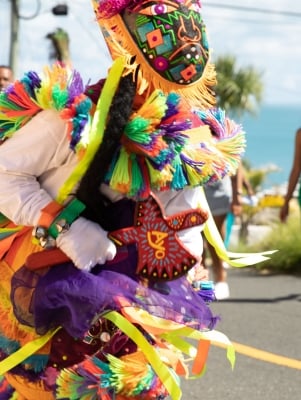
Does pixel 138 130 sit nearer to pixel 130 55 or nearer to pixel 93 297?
pixel 130 55

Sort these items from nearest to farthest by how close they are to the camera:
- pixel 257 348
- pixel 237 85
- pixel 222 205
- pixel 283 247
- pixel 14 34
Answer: pixel 257 348
pixel 222 205
pixel 283 247
pixel 14 34
pixel 237 85

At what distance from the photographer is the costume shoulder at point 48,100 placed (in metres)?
2.45

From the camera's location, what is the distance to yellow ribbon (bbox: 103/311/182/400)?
8.08 ft

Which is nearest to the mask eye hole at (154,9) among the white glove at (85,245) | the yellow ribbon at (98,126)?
the yellow ribbon at (98,126)

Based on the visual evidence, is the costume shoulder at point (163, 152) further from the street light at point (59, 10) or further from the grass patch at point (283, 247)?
the street light at point (59, 10)

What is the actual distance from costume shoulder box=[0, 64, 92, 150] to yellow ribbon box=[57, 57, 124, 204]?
0.13 feet

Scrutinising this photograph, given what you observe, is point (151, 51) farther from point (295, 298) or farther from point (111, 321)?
point (295, 298)

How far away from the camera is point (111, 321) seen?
99.8 inches

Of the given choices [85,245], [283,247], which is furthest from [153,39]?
[283,247]

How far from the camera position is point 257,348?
535 cm

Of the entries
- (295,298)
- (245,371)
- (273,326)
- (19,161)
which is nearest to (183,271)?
(19,161)

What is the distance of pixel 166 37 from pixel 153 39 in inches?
1.6

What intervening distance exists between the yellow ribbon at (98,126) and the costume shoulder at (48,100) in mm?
38

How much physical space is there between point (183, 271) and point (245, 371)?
7.80ft
